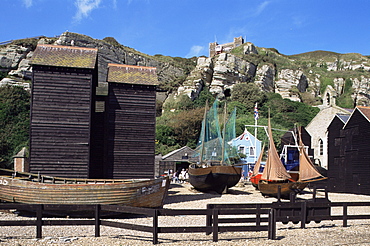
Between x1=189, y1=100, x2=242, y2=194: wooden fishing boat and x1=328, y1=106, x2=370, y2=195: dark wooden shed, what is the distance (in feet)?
34.5

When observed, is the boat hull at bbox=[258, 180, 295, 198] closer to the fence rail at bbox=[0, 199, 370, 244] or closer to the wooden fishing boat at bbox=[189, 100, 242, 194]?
the wooden fishing boat at bbox=[189, 100, 242, 194]

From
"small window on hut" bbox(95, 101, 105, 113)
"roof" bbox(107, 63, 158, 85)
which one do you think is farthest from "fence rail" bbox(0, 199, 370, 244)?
"small window on hut" bbox(95, 101, 105, 113)

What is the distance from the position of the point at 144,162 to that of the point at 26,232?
9656 mm

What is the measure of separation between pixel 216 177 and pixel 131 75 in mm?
9562

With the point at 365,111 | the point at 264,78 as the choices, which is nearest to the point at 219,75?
the point at 264,78

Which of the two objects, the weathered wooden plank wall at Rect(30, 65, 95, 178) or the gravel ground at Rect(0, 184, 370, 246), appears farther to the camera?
the weathered wooden plank wall at Rect(30, 65, 95, 178)

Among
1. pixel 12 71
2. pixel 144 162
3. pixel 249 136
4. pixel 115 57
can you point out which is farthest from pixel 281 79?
pixel 144 162

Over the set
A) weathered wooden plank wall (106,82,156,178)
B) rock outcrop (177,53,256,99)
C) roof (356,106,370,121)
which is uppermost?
rock outcrop (177,53,256,99)

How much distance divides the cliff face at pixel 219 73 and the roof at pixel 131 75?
148ft

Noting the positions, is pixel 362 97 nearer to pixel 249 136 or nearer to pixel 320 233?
pixel 249 136

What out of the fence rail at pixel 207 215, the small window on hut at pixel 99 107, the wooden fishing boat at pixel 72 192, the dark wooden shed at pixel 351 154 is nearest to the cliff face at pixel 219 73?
the small window on hut at pixel 99 107

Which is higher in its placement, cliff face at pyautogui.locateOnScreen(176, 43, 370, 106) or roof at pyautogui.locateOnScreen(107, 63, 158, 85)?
cliff face at pyautogui.locateOnScreen(176, 43, 370, 106)

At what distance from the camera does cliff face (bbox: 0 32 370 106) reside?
65.4 metres

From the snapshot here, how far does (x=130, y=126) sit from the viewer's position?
20.5m
